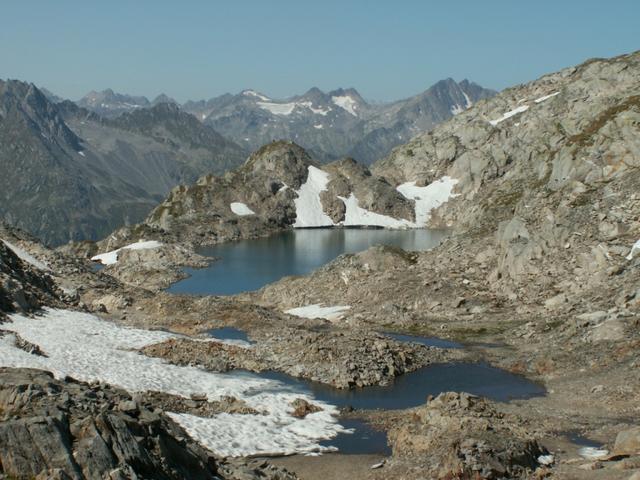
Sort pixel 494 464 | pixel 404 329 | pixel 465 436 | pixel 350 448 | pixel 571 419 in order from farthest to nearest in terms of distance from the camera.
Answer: pixel 404 329 < pixel 571 419 < pixel 350 448 < pixel 465 436 < pixel 494 464

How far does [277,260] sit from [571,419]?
114146 mm

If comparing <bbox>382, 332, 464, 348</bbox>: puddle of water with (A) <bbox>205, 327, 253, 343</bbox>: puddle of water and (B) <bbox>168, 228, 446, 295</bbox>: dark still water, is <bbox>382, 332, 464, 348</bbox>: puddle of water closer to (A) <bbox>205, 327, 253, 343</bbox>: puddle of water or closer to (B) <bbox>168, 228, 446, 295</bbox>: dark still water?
(A) <bbox>205, 327, 253, 343</bbox>: puddle of water

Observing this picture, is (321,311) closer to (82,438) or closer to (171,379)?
(171,379)

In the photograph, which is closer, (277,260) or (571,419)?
(571,419)

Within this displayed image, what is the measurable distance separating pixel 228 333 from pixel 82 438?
133 feet

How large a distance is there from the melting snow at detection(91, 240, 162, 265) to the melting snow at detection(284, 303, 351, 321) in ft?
265

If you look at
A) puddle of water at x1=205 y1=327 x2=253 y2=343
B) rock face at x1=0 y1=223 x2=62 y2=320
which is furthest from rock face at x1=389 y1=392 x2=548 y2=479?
rock face at x1=0 y1=223 x2=62 y2=320

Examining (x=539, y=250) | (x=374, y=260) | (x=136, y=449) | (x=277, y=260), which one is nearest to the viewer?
(x=136, y=449)

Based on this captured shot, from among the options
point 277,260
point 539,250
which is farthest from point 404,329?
point 277,260

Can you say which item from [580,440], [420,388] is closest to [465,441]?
[580,440]

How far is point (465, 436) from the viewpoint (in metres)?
A: 33.2

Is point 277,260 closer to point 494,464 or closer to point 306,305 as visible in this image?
point 306,305

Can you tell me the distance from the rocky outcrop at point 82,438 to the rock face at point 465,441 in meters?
8.50

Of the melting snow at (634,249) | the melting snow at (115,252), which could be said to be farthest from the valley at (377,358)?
the melting snow at (115,252)
